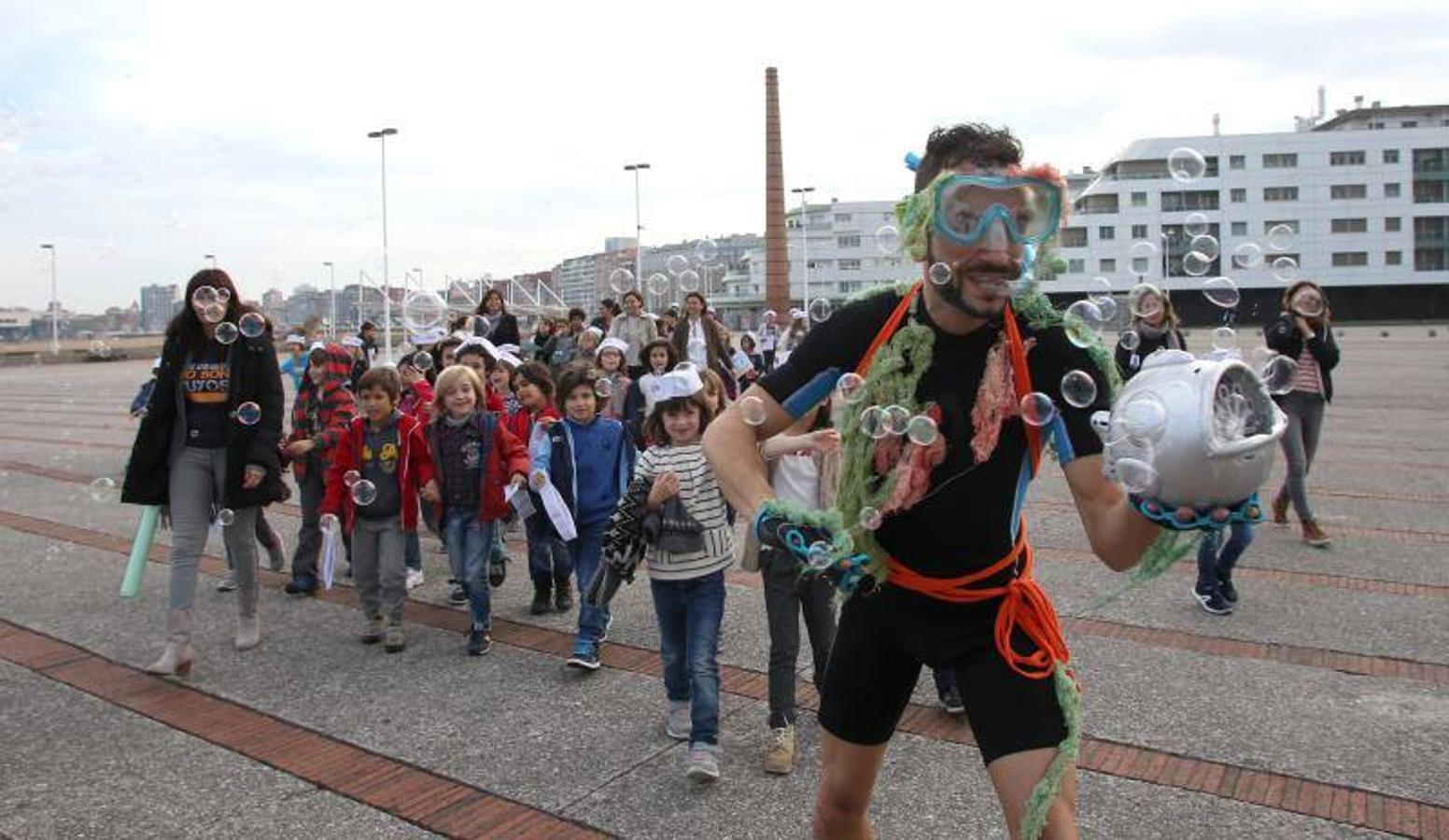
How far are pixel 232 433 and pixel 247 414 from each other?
0.14 meters

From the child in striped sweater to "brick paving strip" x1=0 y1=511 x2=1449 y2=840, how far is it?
59cm

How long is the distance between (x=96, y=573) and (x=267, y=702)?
12.1ft

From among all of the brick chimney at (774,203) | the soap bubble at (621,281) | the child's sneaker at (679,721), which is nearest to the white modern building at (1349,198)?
the brick chimney at (774,203)

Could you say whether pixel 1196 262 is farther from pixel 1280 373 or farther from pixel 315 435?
pixel 315 435

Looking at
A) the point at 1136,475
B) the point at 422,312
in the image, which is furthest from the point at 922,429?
the point at 422,312

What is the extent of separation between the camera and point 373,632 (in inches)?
245

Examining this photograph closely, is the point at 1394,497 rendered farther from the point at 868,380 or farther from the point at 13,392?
the point at 13,392

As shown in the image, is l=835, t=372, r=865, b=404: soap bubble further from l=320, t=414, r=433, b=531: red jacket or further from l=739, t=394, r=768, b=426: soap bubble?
l=320, t=414, r=433, b=531: red jacket

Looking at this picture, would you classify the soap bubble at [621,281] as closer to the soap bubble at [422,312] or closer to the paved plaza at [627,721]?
the soap bubble at [422,312]

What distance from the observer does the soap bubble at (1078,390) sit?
245 centimetres

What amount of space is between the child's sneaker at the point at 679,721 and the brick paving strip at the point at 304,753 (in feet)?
2.69

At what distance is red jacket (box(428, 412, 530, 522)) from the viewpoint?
6277 millimetres

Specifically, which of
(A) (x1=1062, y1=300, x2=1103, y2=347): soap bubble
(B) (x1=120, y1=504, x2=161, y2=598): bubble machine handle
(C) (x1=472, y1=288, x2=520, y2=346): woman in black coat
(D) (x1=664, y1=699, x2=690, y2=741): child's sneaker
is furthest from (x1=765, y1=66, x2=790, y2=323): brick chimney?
(A) (x1=1062, y1=300, x2=1103, y2=347): soap bubble

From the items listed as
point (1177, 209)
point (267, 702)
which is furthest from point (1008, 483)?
point (1177, 209)
